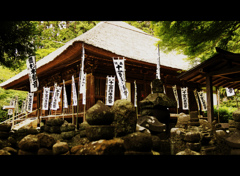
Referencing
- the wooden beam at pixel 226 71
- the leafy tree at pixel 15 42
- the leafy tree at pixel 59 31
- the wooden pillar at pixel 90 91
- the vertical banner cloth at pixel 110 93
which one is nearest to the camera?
the leafy tree at pixel 15 42

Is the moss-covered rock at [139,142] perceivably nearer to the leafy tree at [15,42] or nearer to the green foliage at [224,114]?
the leafy tree at [15,42]

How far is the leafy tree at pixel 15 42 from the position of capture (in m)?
5.33

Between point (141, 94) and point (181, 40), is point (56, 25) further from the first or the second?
point (181, 40)

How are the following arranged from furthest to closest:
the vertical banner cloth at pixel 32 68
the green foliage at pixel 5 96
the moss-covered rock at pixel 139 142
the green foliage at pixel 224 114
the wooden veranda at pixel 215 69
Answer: the green foliage at pixel 5 96
the green foliage at pixel 224 114
the vertical banner cloth at pixel 32 68
the wooden veranda at pixel 215 69
the moss-covered rock at pixel 139 142

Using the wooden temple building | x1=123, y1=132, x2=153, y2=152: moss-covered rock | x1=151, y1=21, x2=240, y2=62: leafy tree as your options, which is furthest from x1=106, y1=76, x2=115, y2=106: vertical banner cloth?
x1=123, y1=132, x2=153, y2=152: moss-covered rock

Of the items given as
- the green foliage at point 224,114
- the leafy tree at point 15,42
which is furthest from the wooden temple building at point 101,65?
the green foliage at point 224,114

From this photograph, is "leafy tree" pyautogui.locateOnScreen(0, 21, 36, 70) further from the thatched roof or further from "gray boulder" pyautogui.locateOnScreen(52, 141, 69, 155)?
"gray boulder" pyautogui.locateOnScreen(52, 141, 69, 155)

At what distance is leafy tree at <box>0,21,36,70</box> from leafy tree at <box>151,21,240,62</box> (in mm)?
4211

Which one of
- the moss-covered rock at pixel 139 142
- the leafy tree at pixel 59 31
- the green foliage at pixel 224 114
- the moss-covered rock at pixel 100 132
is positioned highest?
the leafy tree at pixel 59 31

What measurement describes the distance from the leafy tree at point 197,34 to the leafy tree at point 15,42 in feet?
13.8

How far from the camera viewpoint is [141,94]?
11.3m

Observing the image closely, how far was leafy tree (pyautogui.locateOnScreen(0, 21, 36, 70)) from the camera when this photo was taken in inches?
210
